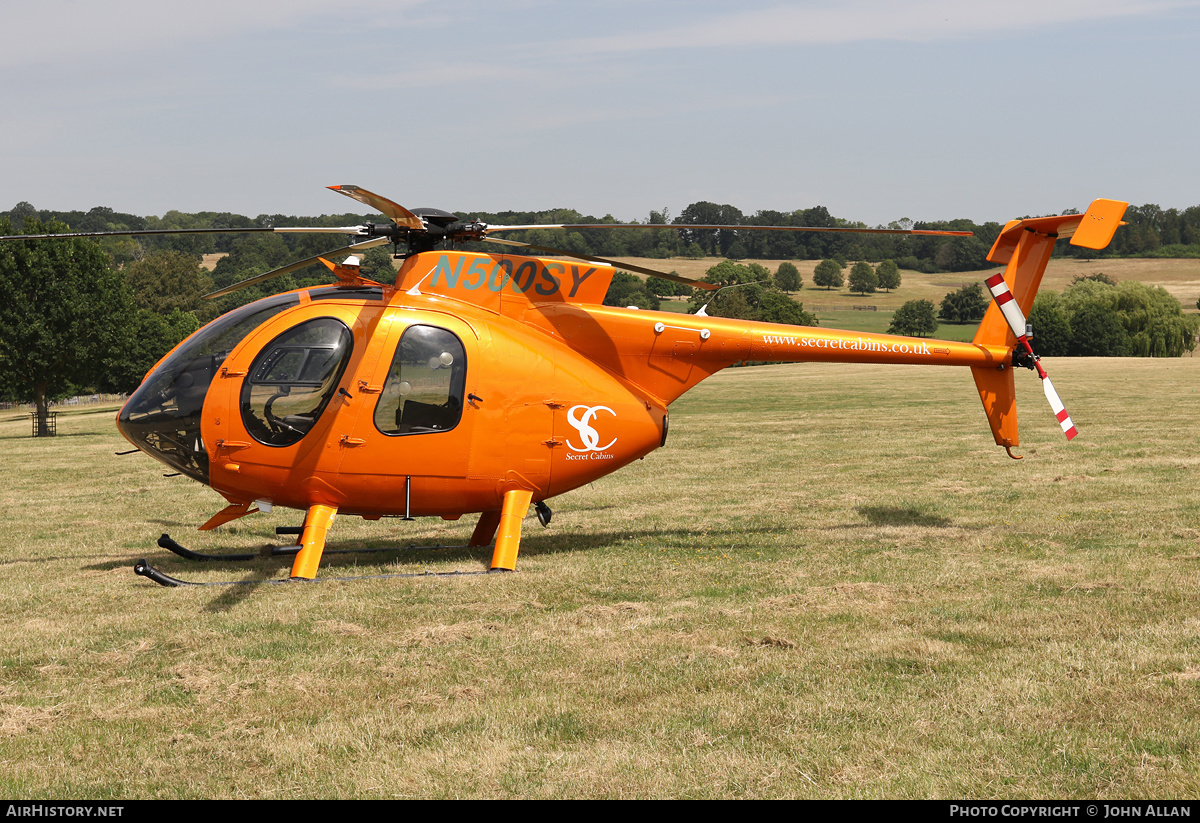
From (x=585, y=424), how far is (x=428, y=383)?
1.74m

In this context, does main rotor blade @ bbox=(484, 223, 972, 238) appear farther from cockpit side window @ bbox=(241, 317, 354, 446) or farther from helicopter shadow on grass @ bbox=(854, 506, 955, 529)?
helicopter shadow on grass @ bbox=(854, 506, 955, 529)

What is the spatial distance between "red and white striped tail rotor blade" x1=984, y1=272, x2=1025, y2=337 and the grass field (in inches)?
95.1

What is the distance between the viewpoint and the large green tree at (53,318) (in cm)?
3503

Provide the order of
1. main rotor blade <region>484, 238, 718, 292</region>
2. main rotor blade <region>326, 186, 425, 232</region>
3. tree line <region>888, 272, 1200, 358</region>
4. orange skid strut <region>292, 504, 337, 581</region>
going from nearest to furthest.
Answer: main rotor blade <region>326, 186, 425, 232</region> → orange skid strut <region>292, 504, 337, 581</region> → main rotor blade <region>484, 238, 718, 292</region> → tree line <region>888, 272, 1200, 358</region>

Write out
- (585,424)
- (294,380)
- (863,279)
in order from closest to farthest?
1. (294,380)
2. (585,424)
3. (863,279)

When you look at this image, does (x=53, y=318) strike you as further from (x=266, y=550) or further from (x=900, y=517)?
(x=900, y=517)

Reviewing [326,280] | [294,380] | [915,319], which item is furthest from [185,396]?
[915,319]

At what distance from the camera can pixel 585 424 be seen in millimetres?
10695

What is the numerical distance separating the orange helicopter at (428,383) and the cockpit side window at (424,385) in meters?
0.01

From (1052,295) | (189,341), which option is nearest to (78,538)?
(189,341)

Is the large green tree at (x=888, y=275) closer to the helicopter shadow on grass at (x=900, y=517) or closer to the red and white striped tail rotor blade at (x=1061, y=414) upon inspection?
the helicopter shadow on grass at (x=900, y=517)

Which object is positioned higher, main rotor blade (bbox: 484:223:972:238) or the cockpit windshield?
main rotor blade (bbox: 484:223:972:238)

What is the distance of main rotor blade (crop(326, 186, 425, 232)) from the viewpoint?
7645 millimetres

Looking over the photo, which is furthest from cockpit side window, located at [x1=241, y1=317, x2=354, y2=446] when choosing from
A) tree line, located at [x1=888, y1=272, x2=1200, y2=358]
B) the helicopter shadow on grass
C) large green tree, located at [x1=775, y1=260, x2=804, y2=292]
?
large green tree, located at [x1=775, y1=260, x2=804, y2=292]
